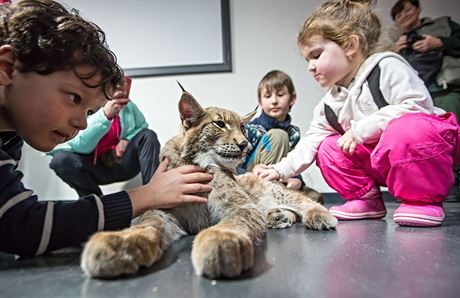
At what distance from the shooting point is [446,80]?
2.15 meters

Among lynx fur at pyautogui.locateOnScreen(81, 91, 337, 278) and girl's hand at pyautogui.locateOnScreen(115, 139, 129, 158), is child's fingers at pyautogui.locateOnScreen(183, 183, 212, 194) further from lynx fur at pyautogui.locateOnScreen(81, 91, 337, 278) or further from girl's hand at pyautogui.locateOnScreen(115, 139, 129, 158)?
girl's hand at pyautogui.locateOnScreen(115, 139, 129, 158)

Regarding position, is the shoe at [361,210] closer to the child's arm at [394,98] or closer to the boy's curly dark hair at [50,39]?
the child's arm at [394,98]

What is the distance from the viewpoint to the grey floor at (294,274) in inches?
23.2

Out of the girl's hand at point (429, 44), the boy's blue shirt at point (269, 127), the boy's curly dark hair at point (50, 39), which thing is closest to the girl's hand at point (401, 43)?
the girl's hand at point (429, 44)

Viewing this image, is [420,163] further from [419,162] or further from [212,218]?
[212,218]

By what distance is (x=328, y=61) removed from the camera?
1379mm

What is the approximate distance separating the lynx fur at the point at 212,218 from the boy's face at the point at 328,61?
0.35 m

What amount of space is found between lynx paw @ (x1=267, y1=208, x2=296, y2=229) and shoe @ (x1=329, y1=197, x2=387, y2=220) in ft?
0.67

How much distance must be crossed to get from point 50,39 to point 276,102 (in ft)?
5.42

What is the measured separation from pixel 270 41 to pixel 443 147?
174cm

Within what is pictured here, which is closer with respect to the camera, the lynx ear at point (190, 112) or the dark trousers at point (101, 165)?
the lynx ear at point (190, 112)

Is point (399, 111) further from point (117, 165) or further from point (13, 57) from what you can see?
point (117, 165)

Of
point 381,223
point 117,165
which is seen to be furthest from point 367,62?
point 117,165

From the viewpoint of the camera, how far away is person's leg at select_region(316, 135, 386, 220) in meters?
1.38
